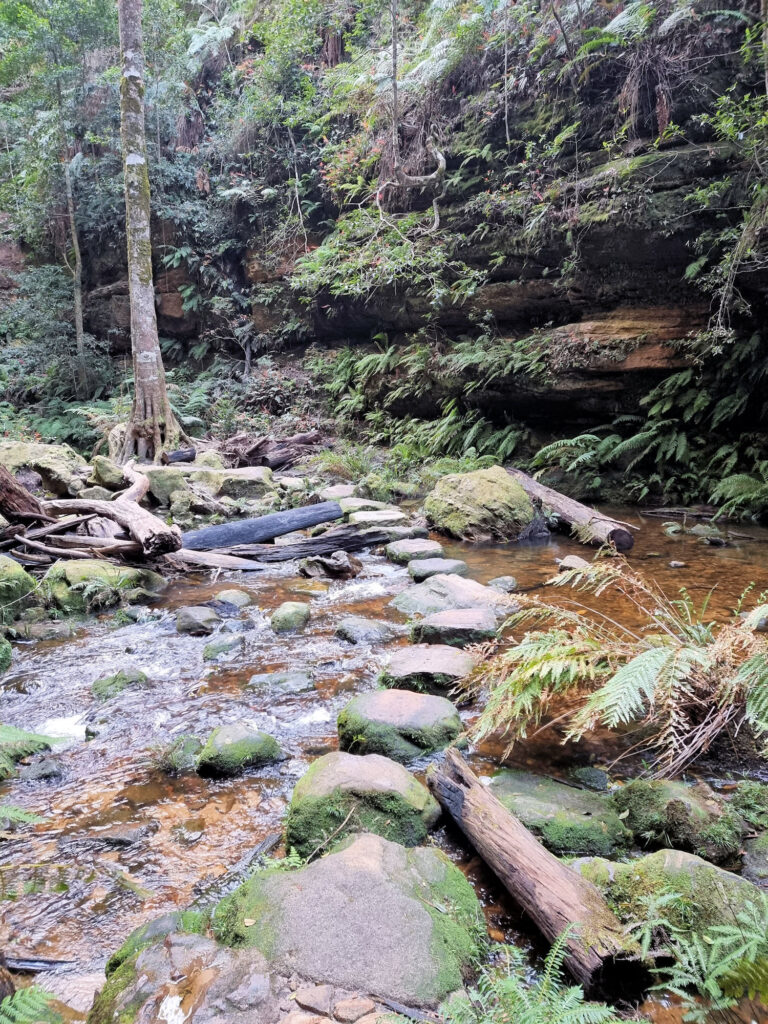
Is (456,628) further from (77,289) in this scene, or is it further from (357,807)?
(77,289)

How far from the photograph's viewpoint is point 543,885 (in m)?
1.69

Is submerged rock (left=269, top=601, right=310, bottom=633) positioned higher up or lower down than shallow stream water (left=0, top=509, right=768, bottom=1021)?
lower down

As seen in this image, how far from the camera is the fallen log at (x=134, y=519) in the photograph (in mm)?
5258

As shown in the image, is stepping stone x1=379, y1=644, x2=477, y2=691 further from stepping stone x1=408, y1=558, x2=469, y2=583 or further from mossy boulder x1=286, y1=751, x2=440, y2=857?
stepping stone x1=408, y1=558, x2=469, y2=583

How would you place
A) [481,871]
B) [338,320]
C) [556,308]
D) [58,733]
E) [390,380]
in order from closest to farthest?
[481,871]
[58,733]
[556,308]
[390,380]
[338,320]

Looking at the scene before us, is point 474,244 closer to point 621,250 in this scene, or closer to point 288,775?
point 621,250

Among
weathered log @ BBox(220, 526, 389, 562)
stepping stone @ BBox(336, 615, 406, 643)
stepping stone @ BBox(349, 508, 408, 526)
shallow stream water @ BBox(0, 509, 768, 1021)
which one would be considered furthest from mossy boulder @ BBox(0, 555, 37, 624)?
stepping stone @ BBox(349, 508, 408, 526)

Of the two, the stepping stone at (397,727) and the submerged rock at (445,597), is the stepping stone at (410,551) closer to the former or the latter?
the submerged rock at (445,597)

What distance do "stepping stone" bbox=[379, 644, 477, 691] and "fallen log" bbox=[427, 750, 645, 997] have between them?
3.02 feet

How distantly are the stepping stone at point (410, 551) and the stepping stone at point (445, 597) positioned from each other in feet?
3.76

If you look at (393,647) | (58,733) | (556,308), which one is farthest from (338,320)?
(58,733)

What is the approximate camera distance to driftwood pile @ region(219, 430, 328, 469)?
11.1 meters

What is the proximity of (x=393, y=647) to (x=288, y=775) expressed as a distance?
1.50m

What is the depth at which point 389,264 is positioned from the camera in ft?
36.1
